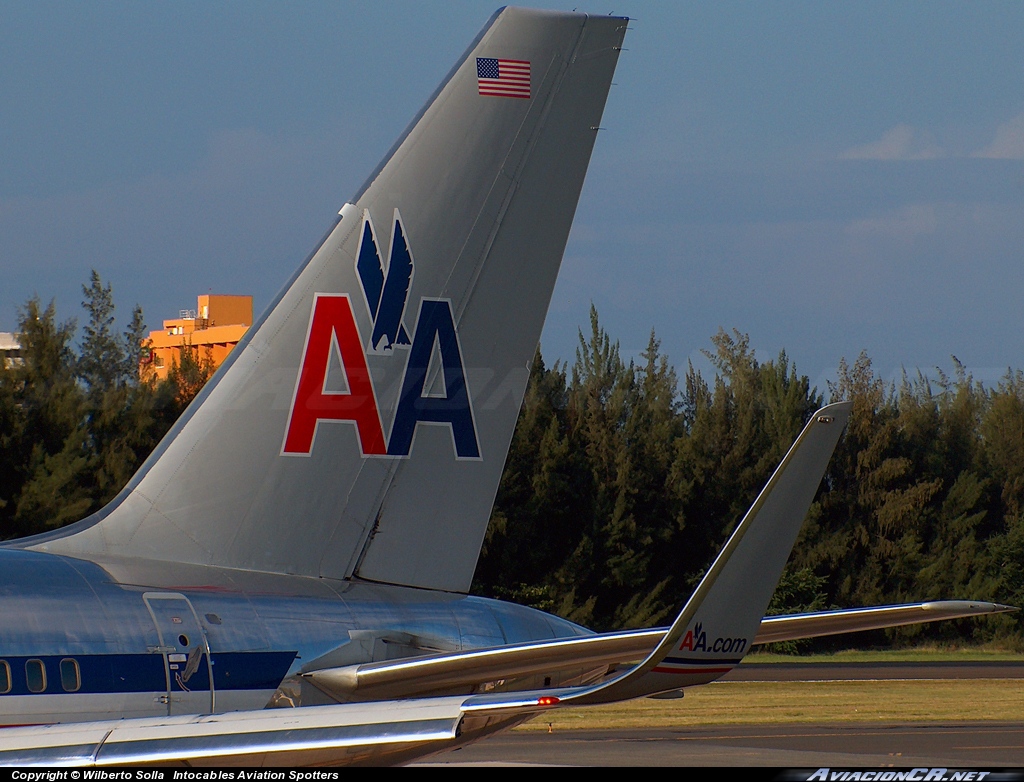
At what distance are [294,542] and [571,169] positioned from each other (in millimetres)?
3792

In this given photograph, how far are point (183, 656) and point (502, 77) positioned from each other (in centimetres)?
517

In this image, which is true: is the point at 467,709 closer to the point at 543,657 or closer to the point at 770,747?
the point at 543,657

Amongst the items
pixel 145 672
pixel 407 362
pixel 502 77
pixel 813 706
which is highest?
pixel 502 77

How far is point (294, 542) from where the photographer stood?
929 centimetres

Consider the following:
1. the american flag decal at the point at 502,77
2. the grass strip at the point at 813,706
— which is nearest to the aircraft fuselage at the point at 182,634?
the american flag decal at the point at 502,77

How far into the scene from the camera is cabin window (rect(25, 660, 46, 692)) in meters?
7.09

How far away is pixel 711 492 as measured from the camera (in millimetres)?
56500

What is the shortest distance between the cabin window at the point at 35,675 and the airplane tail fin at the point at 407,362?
1.56 meters

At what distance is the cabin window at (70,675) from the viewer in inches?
285

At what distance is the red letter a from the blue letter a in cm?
20

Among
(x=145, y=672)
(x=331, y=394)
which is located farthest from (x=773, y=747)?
(x=145, y=672)
